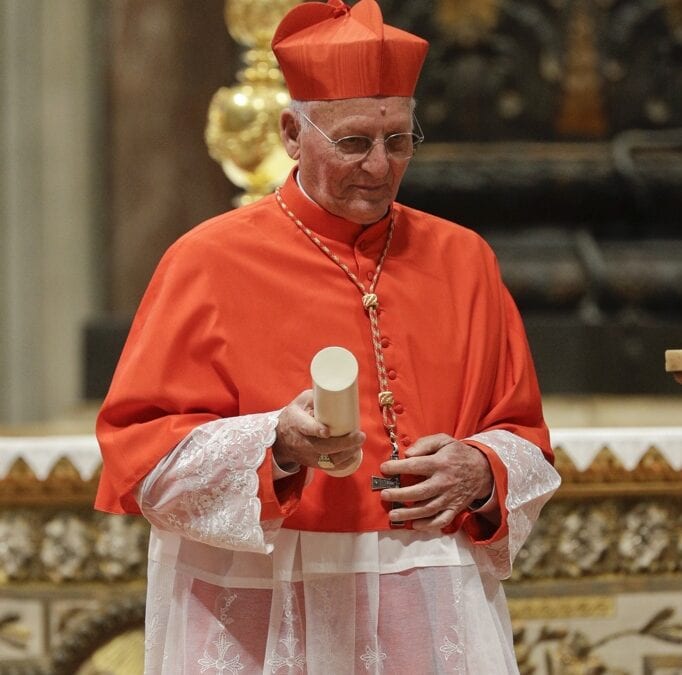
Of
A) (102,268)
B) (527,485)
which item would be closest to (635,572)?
(527,485)

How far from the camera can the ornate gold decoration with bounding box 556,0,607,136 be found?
746 cm

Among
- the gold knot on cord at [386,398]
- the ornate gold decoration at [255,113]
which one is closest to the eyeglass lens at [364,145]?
the gold knot on cord at [386,398]

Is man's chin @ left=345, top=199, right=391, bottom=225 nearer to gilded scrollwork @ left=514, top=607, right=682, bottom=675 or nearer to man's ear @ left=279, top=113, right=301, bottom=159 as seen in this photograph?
man's ear @ left=279, top=113, right=301, bottom=159

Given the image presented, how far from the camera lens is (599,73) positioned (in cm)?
748

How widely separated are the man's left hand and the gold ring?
0.18m

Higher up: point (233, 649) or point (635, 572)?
point (233, 649)

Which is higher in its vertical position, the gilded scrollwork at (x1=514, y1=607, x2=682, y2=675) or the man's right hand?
the man's right hand

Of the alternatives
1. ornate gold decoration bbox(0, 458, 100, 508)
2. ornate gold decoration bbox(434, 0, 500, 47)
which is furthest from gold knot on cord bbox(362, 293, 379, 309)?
ornate gold decoration bbox(434, 0, 500, 47)

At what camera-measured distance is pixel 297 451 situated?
3.15m

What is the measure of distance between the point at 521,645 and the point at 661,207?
2788 mm

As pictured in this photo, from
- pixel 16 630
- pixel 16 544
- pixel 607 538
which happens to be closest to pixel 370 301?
pixel 607 538

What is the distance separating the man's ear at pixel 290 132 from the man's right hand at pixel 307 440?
55cm

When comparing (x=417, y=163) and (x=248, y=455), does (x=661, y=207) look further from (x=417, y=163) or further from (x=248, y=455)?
(x=248, y=455)

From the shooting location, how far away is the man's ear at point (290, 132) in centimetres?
350
